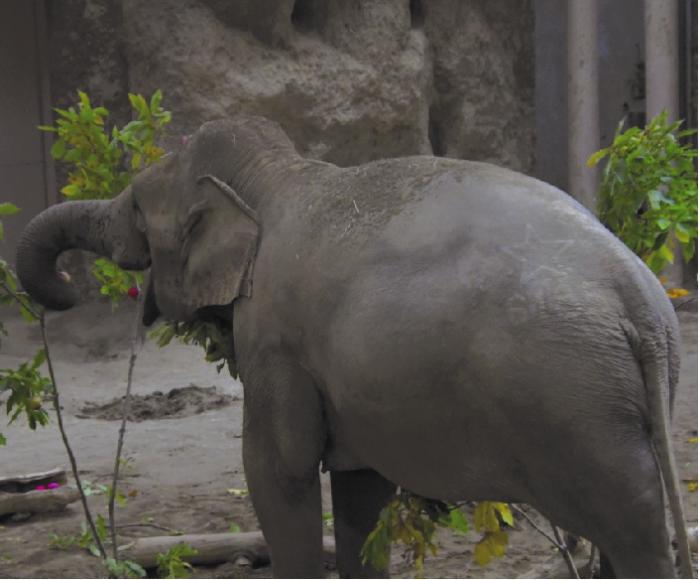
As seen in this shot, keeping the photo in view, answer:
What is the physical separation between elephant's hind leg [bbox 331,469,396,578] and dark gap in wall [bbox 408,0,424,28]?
7.06 meters

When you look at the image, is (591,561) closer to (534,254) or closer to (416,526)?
(416,526)

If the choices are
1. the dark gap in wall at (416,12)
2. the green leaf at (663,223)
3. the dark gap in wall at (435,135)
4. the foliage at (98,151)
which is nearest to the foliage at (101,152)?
the foliage at (98,151)

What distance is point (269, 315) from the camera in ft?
12.5

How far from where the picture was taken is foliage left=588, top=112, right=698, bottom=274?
4.57m

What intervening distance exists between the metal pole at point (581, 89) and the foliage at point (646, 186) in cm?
664

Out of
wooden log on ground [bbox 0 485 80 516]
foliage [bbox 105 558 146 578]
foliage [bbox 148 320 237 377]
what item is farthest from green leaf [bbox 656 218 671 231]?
wooden log on ground [bbox 0 485 80 516]

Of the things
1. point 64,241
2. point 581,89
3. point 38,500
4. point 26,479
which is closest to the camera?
point 64,241

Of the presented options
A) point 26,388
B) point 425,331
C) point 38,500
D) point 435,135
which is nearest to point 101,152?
point 26,388

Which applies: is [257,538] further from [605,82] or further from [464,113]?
[605,82]

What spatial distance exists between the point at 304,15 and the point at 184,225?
6.42m

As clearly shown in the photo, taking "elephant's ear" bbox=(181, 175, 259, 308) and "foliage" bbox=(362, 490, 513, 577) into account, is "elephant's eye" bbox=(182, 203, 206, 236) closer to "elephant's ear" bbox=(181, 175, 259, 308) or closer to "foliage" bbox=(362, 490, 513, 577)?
"elephant's ear" bbox=(181, 175, 259, 308)

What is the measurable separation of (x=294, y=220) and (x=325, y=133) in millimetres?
6321

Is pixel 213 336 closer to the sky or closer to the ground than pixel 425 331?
closer to the ground

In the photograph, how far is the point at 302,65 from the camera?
9938mm
